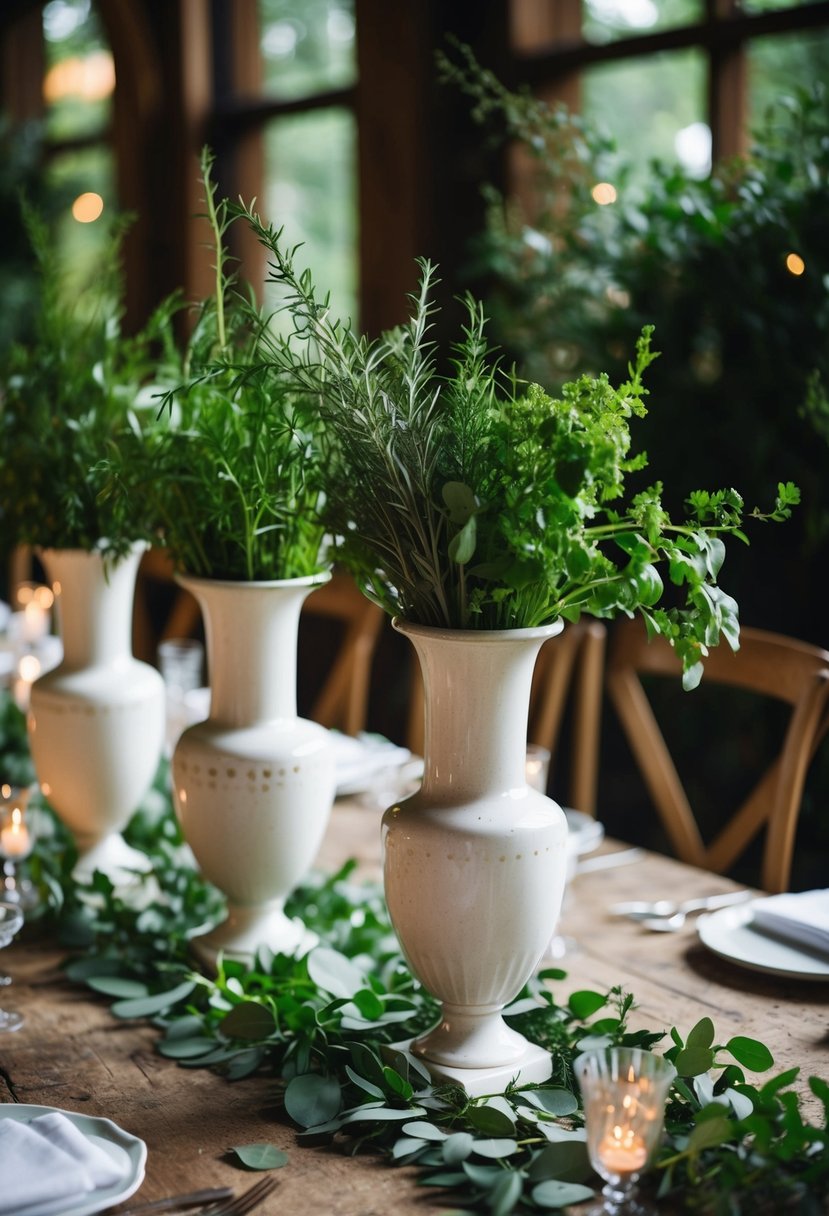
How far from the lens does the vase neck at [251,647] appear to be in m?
1.43

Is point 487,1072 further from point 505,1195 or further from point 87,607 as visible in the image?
point 87,607

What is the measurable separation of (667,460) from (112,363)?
1.18 metres

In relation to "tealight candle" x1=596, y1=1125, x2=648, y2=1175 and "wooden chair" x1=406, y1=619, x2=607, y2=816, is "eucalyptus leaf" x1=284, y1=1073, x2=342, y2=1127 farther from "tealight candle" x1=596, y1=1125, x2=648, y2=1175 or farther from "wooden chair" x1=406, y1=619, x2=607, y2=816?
"wooden chair" x1=406, y1=619, x2=607, y2=816

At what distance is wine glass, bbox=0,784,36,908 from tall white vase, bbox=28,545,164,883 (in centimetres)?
7

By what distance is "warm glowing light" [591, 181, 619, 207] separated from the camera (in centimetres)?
252

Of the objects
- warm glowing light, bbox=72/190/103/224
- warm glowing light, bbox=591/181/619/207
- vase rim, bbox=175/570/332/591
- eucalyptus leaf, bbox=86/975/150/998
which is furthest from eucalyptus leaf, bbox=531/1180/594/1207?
warm glowing light, bbox=72/190/103/224

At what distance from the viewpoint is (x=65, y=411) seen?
1690 mm

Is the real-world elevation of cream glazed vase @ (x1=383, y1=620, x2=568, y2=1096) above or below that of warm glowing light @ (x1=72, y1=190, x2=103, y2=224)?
below

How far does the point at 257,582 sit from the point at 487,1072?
0.55 m

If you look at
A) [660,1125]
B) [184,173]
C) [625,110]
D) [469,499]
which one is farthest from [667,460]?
[184,173]

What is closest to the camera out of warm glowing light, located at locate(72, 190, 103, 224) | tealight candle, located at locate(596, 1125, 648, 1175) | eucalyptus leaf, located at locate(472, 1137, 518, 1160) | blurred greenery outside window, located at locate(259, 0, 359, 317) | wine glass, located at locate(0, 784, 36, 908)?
tealight candle, located at locate(596, 1125, 648, 1175)

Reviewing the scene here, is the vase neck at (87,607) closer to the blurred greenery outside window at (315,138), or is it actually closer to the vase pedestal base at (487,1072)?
the vase pedestal base at (487,1072)

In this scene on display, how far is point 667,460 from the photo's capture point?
2496 millimetres

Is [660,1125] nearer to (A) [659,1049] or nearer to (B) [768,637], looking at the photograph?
(A) [659,1049]
